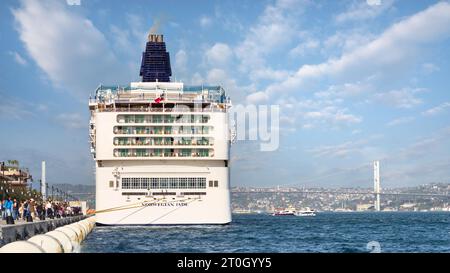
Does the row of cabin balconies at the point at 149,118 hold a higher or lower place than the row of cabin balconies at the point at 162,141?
higher

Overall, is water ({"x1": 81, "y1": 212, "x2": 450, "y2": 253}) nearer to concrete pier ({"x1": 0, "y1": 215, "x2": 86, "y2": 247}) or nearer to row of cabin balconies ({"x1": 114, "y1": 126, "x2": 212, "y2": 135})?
concrete pier ({"x1": 0, "y1": 215, "x2": 86, "y2": 247})

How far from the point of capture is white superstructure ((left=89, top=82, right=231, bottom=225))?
4353 cm

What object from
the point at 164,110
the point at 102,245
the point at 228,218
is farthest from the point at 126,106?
the point at 102,245

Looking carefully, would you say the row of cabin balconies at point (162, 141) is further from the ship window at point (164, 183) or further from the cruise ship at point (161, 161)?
the ship window at point (164, 183)

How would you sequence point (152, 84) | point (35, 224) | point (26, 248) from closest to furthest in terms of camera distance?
point (26, 248), point (35, 224), point (152, 84)

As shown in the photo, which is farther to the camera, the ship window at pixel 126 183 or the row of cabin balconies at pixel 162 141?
the row of cabin balconies at pixel 162 141

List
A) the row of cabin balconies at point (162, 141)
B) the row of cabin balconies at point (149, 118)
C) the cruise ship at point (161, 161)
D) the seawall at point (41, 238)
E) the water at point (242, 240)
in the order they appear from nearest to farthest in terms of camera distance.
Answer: the seawall at point (41, 238)
the water at point (242, 240)
the cruise ship at point (161, 161)
the row of cabin balconies at point (162, 141)
the row of cabin balconies at point (149, 118)

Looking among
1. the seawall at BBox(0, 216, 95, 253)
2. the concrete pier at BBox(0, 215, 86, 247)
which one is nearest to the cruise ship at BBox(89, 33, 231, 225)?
the seawall at BBox(0, 216, 95, 253)

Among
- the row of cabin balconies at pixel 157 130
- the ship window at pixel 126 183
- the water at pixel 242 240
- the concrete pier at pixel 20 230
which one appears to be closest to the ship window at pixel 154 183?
the ship window at pixel 126 183

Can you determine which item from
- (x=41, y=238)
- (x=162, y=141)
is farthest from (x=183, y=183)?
(x=41, y=238)

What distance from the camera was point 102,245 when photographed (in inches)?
1059

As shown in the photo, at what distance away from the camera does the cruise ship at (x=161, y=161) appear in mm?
43531
